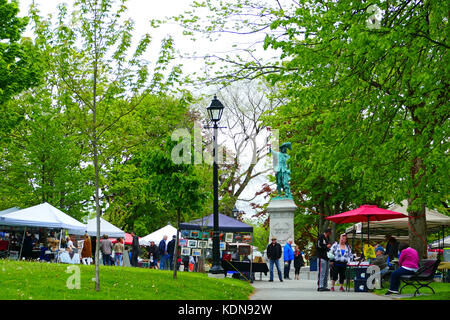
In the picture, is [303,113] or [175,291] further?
[303,113]

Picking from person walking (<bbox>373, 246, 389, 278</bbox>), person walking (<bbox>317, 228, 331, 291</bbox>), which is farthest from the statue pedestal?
person walking (<bbox>317, 228, 331, 291</bbox>)

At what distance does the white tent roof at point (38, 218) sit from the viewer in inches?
922

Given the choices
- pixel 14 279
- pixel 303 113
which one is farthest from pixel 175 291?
pixel 303 113

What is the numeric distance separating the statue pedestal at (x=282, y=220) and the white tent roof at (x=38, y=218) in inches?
398

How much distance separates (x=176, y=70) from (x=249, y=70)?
179 inches

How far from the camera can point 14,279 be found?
35.2 ft

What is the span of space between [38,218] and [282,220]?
39.0ft

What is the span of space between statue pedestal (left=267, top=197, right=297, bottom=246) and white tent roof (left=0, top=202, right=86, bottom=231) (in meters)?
10.1

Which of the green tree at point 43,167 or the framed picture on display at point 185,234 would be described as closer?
the framed picture on display at point 185,234

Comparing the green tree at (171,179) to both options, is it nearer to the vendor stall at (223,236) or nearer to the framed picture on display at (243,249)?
the vendor stall at (223,236)

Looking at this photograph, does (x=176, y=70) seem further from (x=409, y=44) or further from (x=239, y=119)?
(x=239, y=119)

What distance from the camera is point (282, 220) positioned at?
27406mm

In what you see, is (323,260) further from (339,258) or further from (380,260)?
(380,260)
